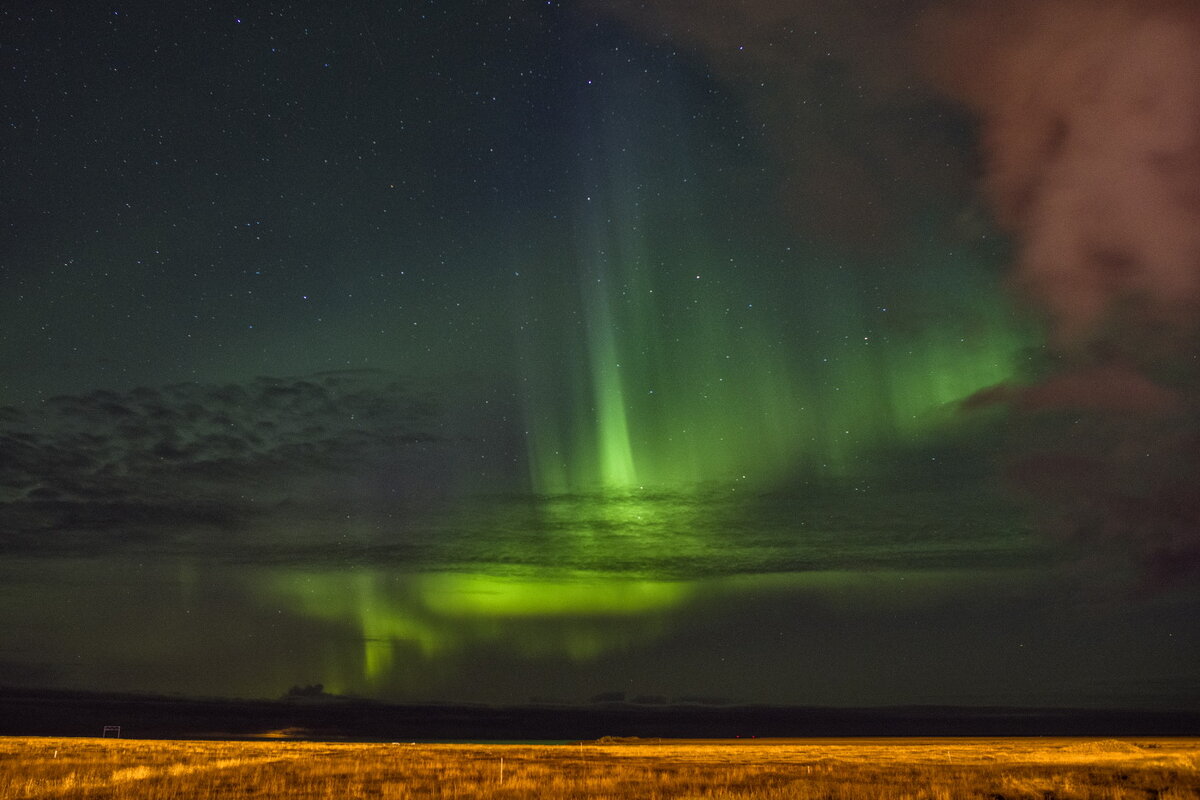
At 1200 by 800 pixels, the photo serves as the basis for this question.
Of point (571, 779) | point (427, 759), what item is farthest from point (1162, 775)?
point (427, 759)

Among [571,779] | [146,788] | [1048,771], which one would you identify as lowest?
[1048,771]

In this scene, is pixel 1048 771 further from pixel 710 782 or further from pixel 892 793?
pixel 710 782

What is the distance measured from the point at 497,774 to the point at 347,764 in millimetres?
7209

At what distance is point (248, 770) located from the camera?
29.8 m

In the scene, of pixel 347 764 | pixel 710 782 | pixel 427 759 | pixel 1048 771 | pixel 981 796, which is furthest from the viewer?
pixel 427 759

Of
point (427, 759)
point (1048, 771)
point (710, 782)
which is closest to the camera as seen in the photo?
point (710, 782)

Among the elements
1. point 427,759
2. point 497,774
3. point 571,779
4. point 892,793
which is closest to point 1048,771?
point 892,793

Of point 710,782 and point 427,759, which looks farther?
point 427,759

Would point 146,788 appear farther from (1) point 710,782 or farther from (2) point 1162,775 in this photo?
(2) point 1162,775

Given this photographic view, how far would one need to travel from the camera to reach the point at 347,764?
109 ft

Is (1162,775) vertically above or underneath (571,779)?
underneath

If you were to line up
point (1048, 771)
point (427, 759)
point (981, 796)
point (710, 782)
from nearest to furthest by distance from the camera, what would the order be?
point (981, 796) < point (710, 782) < point (1048, 771) < point (427, 759)

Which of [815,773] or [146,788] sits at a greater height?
[146,788]

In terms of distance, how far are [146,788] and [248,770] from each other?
21.7ft
